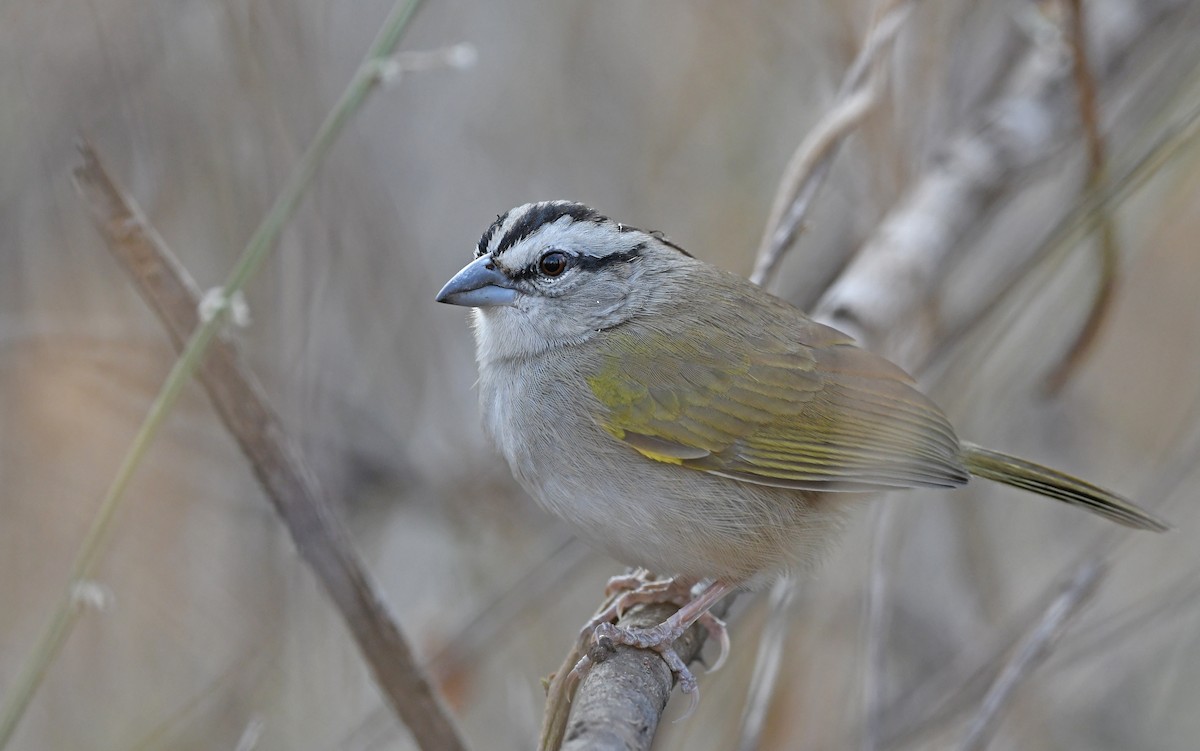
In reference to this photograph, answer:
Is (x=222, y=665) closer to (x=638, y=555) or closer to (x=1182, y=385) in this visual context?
(x=638, y=555)

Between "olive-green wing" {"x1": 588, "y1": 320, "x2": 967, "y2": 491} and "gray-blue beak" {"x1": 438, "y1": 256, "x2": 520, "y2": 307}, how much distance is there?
329 mm

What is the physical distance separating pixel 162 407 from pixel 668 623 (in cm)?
124

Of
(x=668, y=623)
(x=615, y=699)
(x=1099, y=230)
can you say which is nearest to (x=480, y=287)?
(x=668, y=623)

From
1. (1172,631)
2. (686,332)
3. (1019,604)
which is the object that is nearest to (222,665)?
(686,332)

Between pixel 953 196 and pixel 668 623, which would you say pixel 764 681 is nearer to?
pixel 668 623

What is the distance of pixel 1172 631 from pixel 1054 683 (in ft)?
2.04

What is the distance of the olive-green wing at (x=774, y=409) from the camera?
2887 millimetres

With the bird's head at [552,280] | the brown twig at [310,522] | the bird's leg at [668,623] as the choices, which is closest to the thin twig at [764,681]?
the bird's leg at [668,623]

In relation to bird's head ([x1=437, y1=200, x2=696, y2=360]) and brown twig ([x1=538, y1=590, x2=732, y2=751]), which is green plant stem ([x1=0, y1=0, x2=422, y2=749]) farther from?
brown twig ([x1=538, y1=590, x2=732, y2=751])

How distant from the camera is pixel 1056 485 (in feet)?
9.50

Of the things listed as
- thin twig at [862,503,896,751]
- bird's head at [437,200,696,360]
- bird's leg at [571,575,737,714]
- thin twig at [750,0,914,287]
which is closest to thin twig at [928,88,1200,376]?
thin twig at [750,0,914,287]

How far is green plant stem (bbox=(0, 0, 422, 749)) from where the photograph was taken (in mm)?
2225

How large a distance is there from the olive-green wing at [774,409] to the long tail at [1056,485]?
0.34 ft

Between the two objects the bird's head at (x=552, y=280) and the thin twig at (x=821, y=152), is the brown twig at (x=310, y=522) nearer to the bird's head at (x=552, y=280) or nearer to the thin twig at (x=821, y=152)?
the bird's head at (x=552, y=280)
